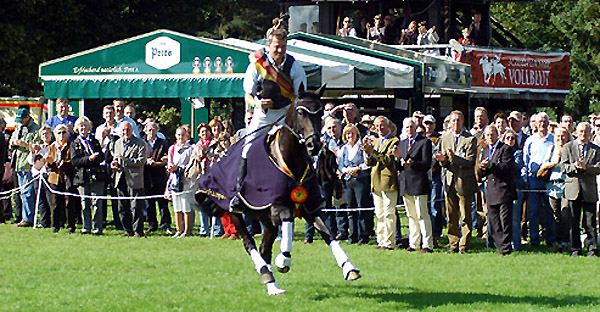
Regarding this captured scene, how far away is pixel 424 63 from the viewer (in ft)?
73.8

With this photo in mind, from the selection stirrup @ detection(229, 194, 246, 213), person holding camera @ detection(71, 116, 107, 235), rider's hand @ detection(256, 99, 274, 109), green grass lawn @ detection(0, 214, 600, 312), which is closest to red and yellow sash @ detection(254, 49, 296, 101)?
rider's hand @ detection(256, 99, 274, 109)

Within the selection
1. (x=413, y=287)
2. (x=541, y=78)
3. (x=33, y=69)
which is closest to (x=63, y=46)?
(x=33, y=69)

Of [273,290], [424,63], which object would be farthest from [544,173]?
[424,63]

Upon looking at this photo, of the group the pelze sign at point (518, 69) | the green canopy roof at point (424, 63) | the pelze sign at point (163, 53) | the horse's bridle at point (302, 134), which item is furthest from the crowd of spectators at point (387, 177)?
the pelze sign at point (518, 69)

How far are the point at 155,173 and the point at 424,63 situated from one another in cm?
733

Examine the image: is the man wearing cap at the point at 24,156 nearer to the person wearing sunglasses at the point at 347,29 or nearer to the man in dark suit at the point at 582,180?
the man in dark suit at the point at 582,180

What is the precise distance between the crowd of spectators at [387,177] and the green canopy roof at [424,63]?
5.28 metres

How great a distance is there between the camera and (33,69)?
108 feet

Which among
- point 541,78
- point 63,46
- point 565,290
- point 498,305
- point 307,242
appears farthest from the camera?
point 63,46

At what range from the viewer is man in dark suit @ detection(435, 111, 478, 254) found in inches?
579

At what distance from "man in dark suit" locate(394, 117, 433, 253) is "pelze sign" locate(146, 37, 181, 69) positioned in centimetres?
880

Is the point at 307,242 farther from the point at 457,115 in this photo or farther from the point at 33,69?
the point at 33,69

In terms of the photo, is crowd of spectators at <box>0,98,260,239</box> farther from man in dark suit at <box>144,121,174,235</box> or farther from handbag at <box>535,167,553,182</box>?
handbag at <box>535,167,553,182</box>

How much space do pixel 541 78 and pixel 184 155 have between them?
1407 cm
